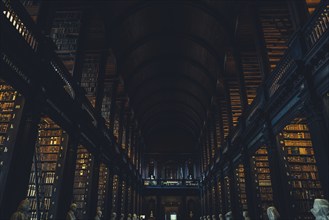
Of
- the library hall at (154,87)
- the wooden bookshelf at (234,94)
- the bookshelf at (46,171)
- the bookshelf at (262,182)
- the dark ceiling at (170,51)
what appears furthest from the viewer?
the wooden bookshelf at (234,94)

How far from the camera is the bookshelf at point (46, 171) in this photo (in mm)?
6178

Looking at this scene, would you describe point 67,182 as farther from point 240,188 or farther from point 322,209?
point 240,188

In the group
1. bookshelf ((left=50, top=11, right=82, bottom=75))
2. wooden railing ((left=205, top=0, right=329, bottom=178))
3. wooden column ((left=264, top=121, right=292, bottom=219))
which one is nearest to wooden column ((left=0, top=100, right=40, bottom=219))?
bookshelf ((left=50, top=11, right=82, bottom=75))

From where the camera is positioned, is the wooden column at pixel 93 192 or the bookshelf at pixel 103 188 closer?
the wooden column at pixel 93 192

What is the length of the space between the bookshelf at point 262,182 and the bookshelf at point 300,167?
1.65 metres

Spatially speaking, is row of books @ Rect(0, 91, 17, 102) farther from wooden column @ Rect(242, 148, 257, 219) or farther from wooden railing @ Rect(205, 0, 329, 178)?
wooden column @ Rect(242, 148, 257, 219)

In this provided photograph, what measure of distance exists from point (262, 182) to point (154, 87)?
1197 cm

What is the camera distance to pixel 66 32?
28.1ft

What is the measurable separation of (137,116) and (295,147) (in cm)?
1463

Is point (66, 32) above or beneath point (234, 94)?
above

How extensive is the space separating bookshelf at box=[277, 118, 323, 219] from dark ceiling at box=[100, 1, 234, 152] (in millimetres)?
5287

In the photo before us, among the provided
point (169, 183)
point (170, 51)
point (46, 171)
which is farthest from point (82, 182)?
point (169, 183)

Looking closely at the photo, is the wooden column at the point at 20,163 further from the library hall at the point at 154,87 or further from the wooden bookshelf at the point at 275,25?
the wooden bookshelf at the point at 275,25

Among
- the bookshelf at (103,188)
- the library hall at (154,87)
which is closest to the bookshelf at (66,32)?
the library hall at (154,87)
